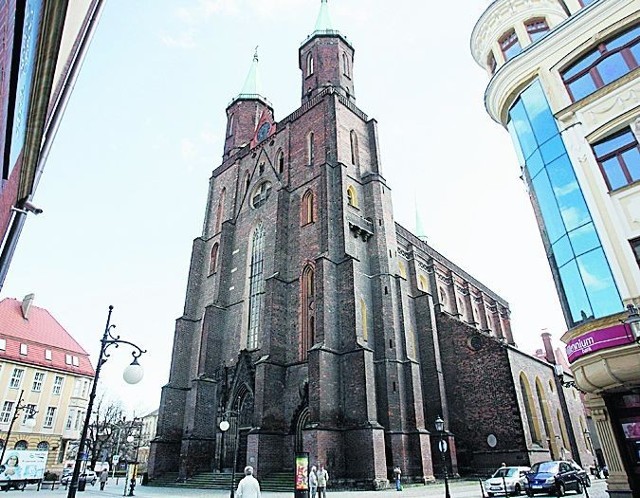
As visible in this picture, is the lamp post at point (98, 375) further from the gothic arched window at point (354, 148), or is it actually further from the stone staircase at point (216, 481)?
the gothic arched window at point (354, 148)

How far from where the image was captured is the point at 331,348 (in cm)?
2270

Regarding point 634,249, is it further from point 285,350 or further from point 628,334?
point 285,350

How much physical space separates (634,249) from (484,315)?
34.6 m

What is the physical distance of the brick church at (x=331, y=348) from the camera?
2181cm

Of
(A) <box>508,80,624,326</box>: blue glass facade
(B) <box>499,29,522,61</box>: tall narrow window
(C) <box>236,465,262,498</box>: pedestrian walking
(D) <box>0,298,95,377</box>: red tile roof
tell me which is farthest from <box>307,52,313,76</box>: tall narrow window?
(C) <box>236,465,262,498</box>: pedestrian walking

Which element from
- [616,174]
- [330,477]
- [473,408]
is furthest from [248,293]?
[616,174]

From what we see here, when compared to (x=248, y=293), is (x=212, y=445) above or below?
below

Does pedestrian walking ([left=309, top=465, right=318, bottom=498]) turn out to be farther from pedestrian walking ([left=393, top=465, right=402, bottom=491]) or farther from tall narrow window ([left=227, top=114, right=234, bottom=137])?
tall narrow window ([left=227, top=114, right=234, bottom=137])

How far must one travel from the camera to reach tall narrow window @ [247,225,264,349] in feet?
91.4

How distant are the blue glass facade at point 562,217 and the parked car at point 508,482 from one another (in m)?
10.1

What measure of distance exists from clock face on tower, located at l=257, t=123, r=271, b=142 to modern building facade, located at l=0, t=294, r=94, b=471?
88.8 ft

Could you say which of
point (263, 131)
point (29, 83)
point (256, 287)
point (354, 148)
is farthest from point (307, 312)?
point (29, 83)

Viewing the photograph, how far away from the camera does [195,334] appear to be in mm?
31359

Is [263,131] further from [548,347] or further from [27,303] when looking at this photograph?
[548,347]
